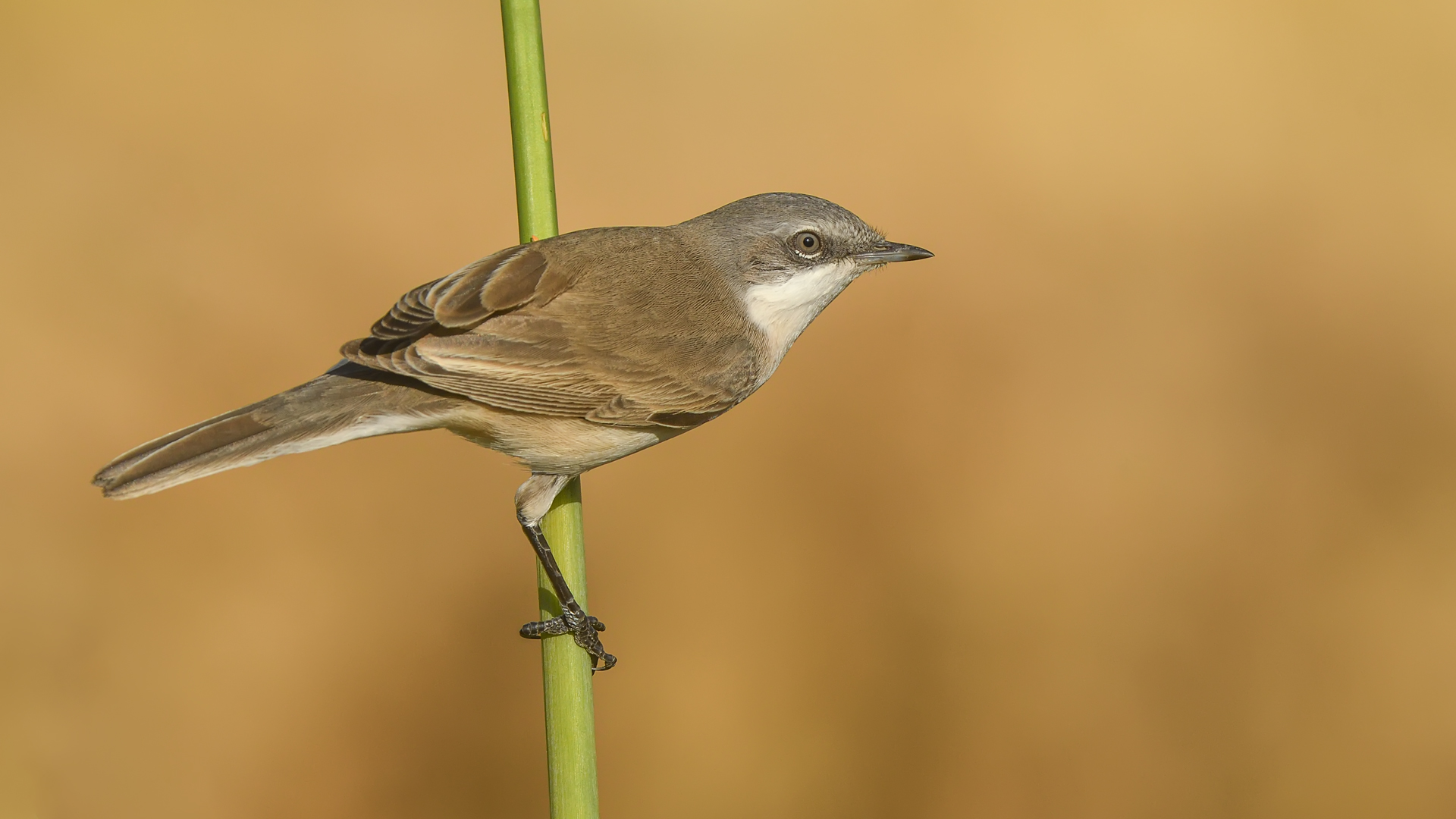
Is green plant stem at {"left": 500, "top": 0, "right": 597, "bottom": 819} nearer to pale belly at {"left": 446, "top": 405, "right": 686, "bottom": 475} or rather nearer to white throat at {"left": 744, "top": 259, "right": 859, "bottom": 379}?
pale belly at {"left": 446, "top": 405, "right": 686, "bottom": 475}

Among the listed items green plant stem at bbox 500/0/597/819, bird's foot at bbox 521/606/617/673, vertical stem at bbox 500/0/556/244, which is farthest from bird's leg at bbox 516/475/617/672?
vertical stem at bbox 500/0/556/244

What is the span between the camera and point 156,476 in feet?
7.67

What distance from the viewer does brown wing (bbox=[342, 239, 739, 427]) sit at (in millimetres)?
2836

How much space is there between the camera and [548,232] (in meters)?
2.59

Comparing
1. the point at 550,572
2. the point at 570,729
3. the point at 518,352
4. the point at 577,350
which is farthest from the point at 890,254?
the point at 570,729

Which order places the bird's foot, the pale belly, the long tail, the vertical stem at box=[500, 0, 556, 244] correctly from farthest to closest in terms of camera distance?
the pale belly, the bird's foot, the long tail, the vertical stem at box=[500, 0, 556, 244]

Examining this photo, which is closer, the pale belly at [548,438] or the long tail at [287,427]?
the long tail at [287,427]

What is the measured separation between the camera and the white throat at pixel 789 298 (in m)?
3.41

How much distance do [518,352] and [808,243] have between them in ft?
3.13

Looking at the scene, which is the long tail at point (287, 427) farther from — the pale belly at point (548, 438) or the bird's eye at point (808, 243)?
the bird's eye at point (808, 243)

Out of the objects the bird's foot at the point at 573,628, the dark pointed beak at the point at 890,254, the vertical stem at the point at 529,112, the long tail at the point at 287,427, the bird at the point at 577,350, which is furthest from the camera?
the dark pointed beak at the point at 890,254

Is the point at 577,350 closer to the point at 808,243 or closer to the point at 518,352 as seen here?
the point at 518,352

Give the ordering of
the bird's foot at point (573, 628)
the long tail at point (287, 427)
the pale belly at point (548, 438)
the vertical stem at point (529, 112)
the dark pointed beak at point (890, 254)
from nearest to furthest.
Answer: the vertical stem at point (529, 112) → the long tail at point (287, 427) → the bird's foot at point (573, 628) → the pale belly at point (548, 438) → the dark pointed beak at point (890, 254)

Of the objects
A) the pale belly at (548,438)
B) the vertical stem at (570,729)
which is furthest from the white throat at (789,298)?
the vertical stem at (570,729)
